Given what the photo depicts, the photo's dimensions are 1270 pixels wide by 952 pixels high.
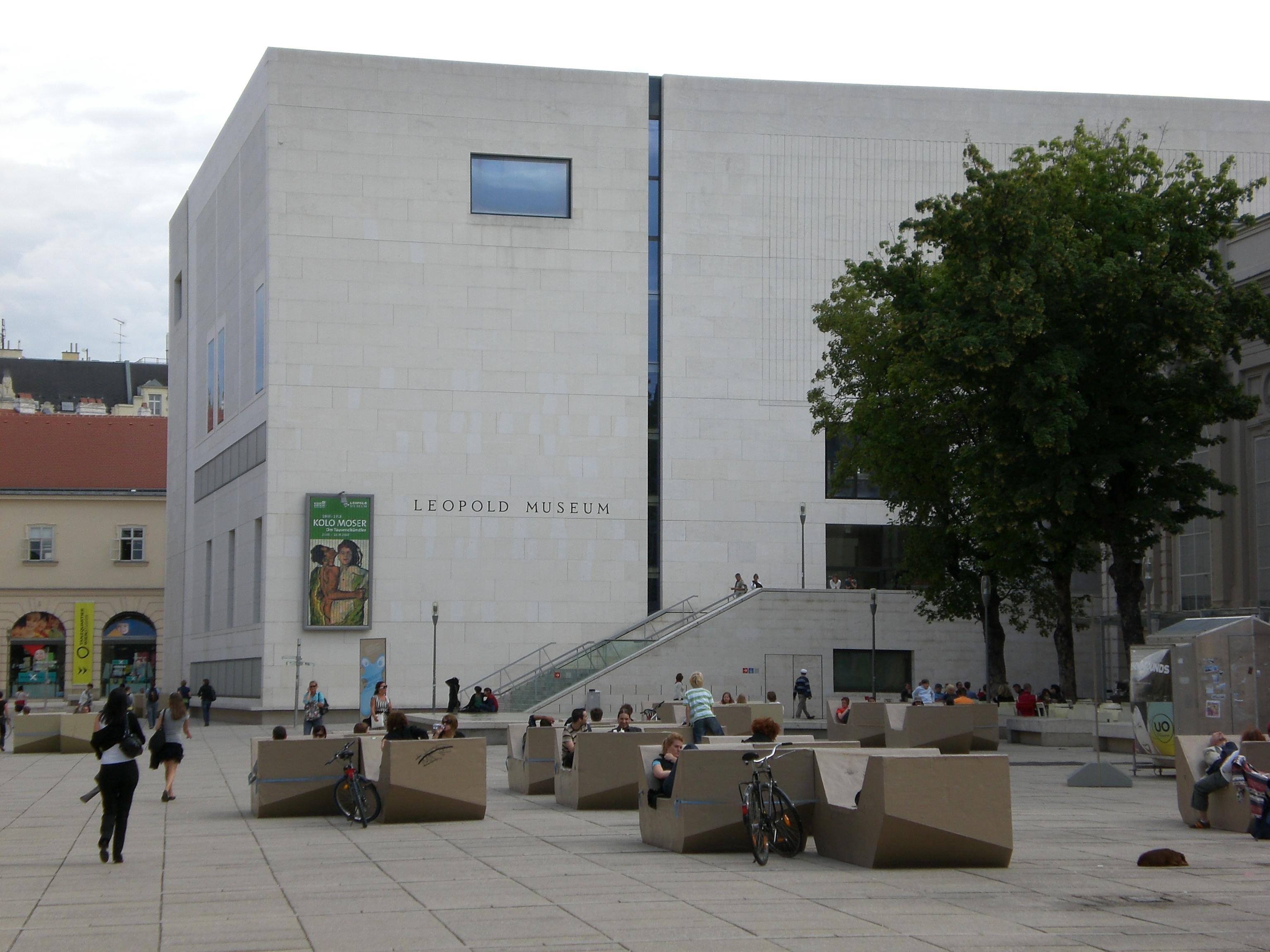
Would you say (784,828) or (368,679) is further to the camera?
(368,679)

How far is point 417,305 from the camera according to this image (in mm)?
55219

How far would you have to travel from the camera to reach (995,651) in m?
43.5

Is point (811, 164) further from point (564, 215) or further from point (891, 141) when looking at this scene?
point (564, 215)

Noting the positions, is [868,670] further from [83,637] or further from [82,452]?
[82,452]

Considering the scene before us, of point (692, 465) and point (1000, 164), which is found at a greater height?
point (1000, 164)

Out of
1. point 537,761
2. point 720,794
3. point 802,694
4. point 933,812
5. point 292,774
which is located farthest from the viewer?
point 802,694

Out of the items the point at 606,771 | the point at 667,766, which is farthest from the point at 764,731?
the point at 606,771

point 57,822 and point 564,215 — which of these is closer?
point 57,822

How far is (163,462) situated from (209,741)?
4682cm

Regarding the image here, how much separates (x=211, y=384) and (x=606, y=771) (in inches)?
1937

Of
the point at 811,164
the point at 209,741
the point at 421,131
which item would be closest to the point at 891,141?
the point at 811,164

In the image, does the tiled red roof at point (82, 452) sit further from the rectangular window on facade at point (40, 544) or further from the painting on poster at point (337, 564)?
the painting on poster at point (337, 564)

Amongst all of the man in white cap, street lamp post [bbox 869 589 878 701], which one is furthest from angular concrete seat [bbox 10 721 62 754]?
street lamp post [bbox 869 589 878 701]

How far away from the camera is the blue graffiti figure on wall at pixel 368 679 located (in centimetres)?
4394
